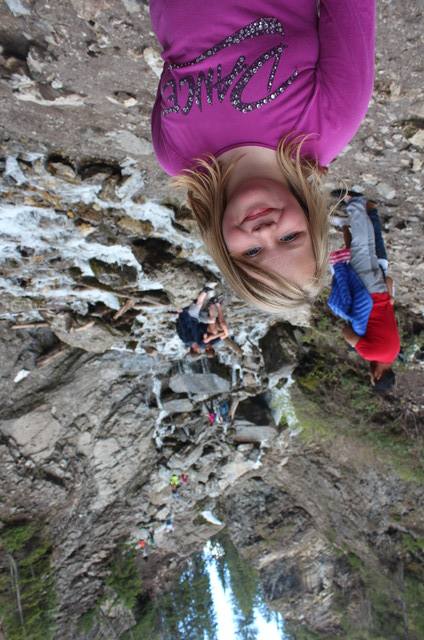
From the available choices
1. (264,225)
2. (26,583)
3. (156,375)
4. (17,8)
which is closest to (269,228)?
(264,225)

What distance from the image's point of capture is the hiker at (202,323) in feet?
15.4

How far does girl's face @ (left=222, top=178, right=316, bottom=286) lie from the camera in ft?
5.16

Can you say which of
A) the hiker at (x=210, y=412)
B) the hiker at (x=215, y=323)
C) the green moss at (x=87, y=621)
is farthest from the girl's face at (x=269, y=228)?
the green moss at (x=87, y=621)

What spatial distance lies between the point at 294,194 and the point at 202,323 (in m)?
3.41

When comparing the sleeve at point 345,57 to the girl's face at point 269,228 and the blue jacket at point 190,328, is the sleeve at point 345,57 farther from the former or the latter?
the blue jacket at point 190,328

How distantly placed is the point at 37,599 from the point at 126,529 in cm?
155

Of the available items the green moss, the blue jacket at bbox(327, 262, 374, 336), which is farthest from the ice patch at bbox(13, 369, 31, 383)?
the blue jacket at bbox(327, 262, 374, 336)

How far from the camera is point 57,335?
5359 mm

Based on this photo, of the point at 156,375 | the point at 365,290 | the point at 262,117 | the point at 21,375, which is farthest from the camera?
the point at 156,375

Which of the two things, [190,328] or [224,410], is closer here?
[190,328]

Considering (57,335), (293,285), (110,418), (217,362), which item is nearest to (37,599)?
(110,418)

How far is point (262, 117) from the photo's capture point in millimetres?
1534

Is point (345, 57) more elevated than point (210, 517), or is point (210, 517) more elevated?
point (345, 57)

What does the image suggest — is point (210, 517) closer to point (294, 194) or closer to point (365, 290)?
point (365, 290)
